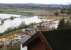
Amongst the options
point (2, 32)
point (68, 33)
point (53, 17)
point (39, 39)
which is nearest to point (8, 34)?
point (2, 32)

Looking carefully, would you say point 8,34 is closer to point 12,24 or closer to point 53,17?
point 12,24

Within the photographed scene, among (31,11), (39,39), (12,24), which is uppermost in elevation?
(31,11)

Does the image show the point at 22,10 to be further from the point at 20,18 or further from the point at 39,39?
the point at 39,39

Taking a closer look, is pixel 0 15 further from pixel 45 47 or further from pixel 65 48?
pixel 65 48

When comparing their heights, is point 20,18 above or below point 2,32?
above

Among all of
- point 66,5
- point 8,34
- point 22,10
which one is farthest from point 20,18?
point 66,5

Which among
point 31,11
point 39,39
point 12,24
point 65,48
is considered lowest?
point 65,48

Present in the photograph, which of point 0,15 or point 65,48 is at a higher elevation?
point 0,15

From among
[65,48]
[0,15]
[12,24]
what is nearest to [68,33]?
[65,48]
